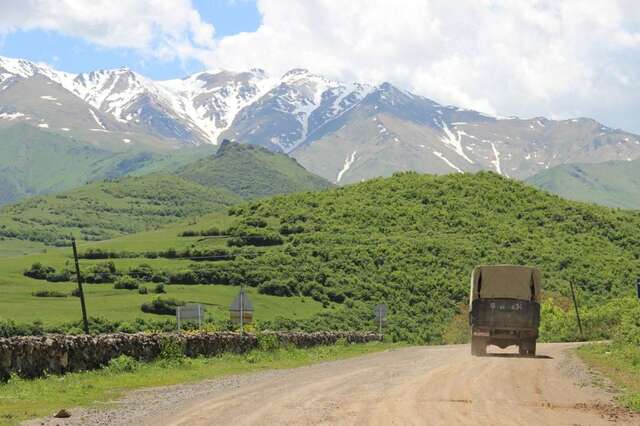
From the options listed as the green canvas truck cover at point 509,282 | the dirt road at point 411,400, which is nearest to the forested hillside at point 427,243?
the green canvas truck cover at point 509,282

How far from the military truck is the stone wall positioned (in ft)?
38.7

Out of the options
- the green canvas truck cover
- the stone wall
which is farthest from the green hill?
the stone wall

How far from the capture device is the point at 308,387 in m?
26.3

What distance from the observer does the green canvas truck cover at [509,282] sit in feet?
159

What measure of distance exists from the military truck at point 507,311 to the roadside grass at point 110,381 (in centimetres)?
801

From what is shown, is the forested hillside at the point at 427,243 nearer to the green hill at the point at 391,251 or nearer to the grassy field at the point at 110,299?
the green hill at the point at 391,251

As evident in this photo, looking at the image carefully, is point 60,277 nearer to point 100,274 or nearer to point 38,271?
point 38,271

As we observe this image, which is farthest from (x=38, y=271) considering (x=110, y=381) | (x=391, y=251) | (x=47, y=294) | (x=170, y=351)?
(x=110, y=381)

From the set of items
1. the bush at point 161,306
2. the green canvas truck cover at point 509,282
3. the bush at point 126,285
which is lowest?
the bush at point 161,306

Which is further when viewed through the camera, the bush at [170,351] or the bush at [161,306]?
the bush at [161,306]

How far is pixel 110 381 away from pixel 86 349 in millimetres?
2052

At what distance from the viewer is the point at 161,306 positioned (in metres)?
105

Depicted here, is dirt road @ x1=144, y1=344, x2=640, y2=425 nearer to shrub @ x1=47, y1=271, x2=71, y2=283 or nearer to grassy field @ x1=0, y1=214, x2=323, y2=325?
grassy field @ x1=0, y1=214, x2=323, y2=325

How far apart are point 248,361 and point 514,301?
14.4m
